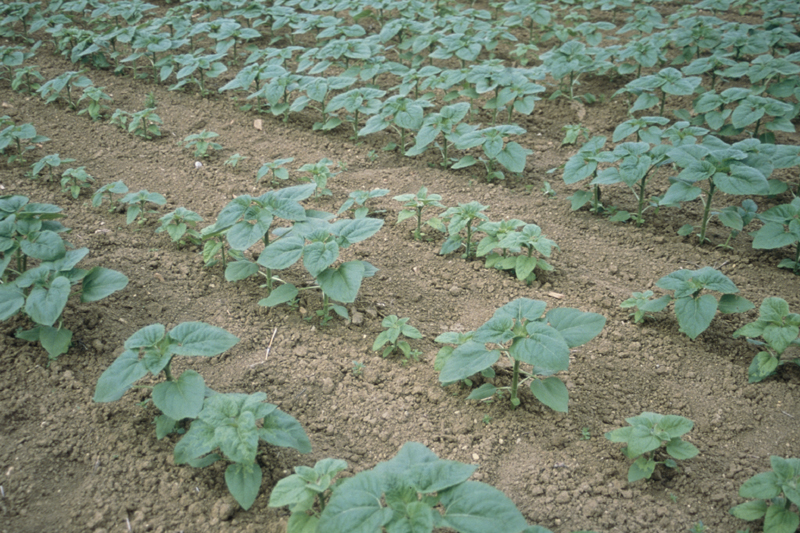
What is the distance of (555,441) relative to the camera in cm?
263

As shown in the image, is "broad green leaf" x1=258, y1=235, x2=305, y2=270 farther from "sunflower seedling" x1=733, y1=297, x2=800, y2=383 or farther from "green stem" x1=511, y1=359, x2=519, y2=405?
"sunflower seedling" x1=733, y1=297, x2=800, y2=383

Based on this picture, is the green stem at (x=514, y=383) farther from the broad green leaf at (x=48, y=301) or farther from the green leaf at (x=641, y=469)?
the broad green leaf at (x=48, y=301)

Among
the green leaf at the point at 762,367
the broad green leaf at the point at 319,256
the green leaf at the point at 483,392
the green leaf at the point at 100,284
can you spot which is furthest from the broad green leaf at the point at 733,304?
the green leaf at the point at 100,284

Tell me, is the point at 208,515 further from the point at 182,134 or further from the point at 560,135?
the point at 560,135

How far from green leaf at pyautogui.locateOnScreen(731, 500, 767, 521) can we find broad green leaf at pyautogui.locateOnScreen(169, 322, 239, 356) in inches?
82.2

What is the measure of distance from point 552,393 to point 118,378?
1.84 metres

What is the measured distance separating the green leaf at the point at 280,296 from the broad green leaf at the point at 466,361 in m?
1.02

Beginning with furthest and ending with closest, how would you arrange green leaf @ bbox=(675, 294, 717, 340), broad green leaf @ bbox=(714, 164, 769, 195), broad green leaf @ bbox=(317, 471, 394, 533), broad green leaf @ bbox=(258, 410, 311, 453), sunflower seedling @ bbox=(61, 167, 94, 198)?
1. sunflower seedling @ bbox=(61, 167, 94, 198)
2. broad green leaf @ bbox=(714, 164, 769, 195)
3. green leaf @ bbox=(675, 294, 717, 340)
4. broad green leaf @ bbox=(258, 410, 311, 453)
5. broad green leaf @ bbox=(317, 471, 394, 533)

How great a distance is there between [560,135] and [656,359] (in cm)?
286

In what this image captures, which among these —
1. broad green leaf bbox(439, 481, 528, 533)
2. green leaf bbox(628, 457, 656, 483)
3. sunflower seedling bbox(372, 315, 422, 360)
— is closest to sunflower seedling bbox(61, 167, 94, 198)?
sunflower seedling bbox(372, 315, 422, 360)

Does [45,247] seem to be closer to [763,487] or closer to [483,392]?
[483,392]

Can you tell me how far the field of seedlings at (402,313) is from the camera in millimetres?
2279

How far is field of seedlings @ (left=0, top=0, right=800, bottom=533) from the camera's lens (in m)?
2.28

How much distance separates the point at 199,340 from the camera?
2.45m
